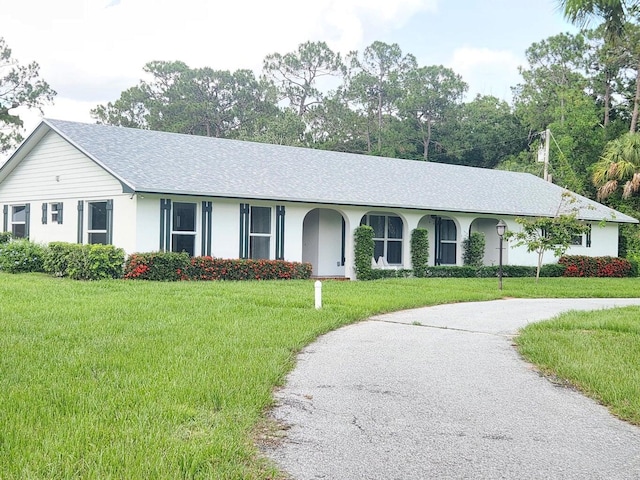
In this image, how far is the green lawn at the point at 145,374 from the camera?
435cm

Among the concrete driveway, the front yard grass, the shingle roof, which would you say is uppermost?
the shingle roof

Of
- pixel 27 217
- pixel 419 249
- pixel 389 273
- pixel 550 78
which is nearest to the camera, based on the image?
pixel 389 273

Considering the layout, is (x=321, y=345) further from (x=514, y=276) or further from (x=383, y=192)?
(x=514, y=276)

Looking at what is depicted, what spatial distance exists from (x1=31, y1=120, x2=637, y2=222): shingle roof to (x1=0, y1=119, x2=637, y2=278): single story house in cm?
6

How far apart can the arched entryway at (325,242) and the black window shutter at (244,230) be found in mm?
3599

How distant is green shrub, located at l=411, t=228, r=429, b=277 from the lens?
23.4 meters

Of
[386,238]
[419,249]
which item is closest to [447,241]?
[386,238]

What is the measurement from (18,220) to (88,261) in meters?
8.18

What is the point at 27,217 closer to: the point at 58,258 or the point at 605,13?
the point at 58,258

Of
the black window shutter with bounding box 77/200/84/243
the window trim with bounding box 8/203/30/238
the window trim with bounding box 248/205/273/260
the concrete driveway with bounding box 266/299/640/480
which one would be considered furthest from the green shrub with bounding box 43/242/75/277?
the concrete driveway with bounding box 266/299/640/480

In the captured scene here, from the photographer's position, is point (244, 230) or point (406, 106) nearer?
point (244, 230)

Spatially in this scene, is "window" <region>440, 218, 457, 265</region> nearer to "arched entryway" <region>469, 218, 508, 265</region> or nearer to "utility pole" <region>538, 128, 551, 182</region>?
"arched entryway" <region>469, 218, 508, 265</region>

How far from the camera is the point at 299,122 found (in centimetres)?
4719

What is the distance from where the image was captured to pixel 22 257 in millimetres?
19938
